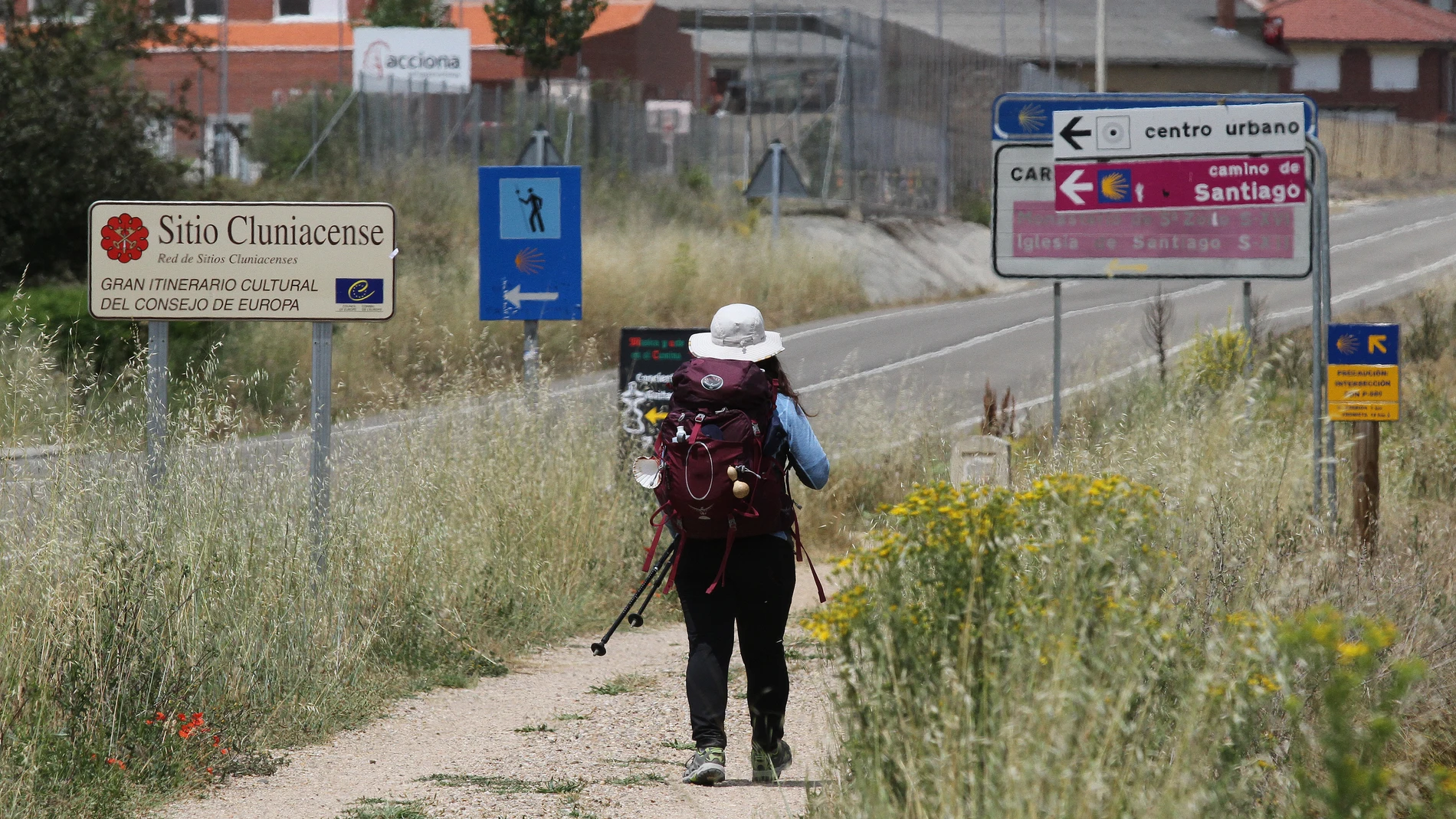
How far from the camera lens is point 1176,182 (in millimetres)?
9312

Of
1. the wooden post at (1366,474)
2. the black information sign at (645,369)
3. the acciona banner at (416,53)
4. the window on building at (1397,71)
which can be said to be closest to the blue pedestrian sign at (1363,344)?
the wooden post at (1366,474)

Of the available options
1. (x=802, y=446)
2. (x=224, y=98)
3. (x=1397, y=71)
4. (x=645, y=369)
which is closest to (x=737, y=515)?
(x=802, y=446)

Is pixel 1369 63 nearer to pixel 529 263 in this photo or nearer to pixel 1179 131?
pixel 1179 131

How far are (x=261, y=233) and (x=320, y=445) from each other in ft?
3.21

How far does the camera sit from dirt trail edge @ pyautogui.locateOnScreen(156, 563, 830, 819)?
517cm

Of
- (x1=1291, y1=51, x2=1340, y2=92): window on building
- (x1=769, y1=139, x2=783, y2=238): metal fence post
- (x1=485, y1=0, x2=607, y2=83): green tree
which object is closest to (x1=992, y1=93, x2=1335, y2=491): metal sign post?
(x1=769, y1=139, x2=783, y2=238): metal fence post

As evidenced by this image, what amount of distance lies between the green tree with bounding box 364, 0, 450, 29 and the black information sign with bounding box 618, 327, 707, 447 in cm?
3113

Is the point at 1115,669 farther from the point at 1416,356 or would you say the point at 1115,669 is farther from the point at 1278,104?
the point at 1416,356

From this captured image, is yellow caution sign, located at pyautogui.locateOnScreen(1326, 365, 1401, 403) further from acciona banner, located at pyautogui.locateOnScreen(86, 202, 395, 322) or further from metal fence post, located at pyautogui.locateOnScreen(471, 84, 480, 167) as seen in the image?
metal fence post, located at pyautogui.locateOnScreen(471, 84, 480, 167)

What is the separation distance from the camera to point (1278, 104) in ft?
29.1

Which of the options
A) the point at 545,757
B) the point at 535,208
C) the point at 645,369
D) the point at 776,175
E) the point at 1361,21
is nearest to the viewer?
the point at 545,757

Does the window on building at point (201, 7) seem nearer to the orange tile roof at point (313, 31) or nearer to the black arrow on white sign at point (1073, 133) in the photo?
the orange tile roof at point (313, 31)

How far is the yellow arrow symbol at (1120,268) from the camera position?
959cm

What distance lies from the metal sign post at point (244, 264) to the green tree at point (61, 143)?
12984 millimetres
